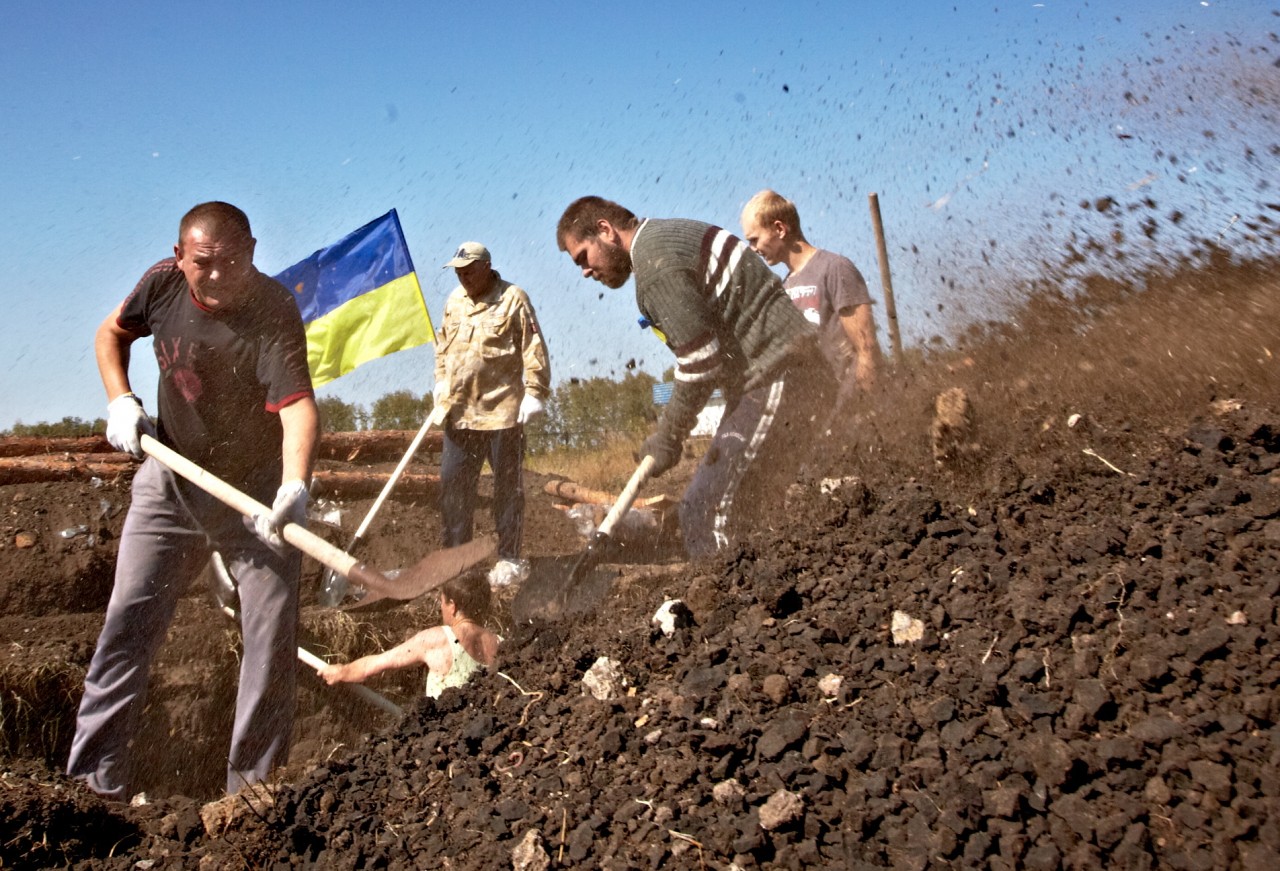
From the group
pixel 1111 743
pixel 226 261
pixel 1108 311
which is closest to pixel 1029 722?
pixel 1111 743

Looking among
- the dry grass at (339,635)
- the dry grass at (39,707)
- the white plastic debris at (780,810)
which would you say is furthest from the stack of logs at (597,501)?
the white plastic debris at (780,810)

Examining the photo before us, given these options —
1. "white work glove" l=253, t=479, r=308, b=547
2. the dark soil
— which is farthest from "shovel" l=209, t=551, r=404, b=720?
the dark soil

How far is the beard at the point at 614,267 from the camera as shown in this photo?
396cm

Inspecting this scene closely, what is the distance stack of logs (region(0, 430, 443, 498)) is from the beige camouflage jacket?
5.99 ft

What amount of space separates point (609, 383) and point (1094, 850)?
9.78m

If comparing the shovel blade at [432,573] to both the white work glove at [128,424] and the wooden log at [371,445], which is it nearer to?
the white work glove at [128,424]

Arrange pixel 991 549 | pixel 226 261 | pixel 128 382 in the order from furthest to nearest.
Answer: pixel 128 382 < pixel 226 261 < pixel 991 549

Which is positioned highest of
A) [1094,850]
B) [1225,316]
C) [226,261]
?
[226,261]

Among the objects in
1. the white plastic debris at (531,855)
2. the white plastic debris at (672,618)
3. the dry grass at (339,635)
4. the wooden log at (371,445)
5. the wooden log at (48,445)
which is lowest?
the dry grass at (339,635)

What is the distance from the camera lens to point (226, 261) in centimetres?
381

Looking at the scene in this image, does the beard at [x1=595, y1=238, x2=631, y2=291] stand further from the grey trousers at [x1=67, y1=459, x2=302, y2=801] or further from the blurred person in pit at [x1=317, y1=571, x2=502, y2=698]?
the grey trousers at [x1=67, y1=459, x2=302, y2=801]

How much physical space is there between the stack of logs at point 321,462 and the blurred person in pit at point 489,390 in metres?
1.69

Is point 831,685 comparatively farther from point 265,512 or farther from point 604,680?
point 265,512

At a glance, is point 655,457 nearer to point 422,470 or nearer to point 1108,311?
point 1108,311
